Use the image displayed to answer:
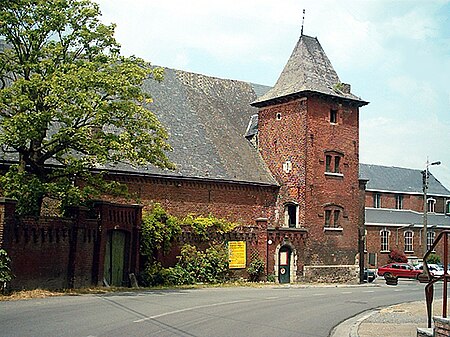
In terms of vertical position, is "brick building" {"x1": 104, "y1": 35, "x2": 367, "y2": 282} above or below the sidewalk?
above

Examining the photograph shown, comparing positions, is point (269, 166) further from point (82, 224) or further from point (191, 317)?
point (191, 317)

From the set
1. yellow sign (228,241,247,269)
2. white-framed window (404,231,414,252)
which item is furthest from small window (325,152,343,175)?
white-framed window (404,231,414,252)

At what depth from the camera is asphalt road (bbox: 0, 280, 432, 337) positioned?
13.8 meters

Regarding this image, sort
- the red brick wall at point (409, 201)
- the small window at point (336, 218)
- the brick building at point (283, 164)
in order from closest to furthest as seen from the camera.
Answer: the brick building at point (283, 164) → the small window at point (336, 218) → the red brick wall at point (409, 201)

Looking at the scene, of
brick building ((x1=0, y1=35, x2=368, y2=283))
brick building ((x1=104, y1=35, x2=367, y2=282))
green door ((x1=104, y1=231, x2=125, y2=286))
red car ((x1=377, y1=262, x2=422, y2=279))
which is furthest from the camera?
red car ((x1=377, y1=262, x2=422, y2=279))

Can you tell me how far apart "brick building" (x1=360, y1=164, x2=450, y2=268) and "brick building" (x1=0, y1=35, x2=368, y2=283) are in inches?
849

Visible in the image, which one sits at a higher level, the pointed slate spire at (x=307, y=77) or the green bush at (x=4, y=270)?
the pointed slate spire at (x=307, y=77)

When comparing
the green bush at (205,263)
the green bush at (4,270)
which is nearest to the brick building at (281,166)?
the green bush at (205,263)

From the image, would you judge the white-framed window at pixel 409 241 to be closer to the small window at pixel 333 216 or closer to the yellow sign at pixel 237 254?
the small window at pixel 333 216

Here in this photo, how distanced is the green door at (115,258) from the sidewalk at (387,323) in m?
12.1

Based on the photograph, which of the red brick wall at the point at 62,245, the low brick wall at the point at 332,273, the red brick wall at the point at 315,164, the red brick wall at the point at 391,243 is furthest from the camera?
the red brick wall at the point at 391,243

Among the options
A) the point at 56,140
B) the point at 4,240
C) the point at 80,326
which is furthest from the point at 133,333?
the point at 56,140

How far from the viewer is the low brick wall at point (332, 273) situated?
3938cm

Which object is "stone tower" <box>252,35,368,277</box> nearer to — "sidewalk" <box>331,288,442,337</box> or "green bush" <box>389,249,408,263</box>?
"sidewalk" <box>331,288,442,337</box>
